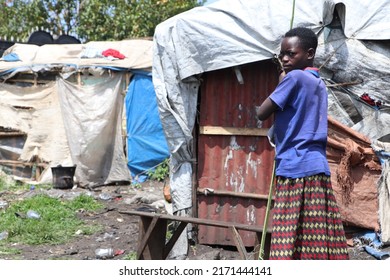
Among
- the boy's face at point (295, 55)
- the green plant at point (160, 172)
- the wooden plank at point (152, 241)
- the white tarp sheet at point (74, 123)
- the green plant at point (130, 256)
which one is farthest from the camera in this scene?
the white tarp sheet at point (74, 123)

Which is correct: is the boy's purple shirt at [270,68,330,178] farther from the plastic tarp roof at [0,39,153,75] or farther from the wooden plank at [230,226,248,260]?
the plastic tarp roof at [0,39,153,75]

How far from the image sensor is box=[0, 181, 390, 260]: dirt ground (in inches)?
257

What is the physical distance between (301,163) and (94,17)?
48.3ft

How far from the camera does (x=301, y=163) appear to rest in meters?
3.70

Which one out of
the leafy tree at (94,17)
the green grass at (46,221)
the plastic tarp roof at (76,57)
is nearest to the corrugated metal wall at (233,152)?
the green grass at (46,221)

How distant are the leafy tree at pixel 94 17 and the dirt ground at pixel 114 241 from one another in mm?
7970

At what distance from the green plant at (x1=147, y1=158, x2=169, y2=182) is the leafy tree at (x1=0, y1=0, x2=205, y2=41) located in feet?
21.2

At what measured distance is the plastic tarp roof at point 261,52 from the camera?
235 inches

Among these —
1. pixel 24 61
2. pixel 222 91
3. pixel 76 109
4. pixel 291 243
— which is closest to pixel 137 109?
pixel 76 109

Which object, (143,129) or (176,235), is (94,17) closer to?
(143,129)

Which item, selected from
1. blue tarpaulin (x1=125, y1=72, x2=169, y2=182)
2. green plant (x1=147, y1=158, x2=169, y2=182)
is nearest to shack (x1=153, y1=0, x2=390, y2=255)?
green plant (x1=147, y1=158, x2=169, y2=182)

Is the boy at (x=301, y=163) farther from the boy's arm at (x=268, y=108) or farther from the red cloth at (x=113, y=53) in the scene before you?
the red cloth at (x=113, y=53)

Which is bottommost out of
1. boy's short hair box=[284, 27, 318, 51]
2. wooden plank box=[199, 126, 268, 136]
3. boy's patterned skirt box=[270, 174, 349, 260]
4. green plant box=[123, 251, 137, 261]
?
green plant box=[123, 251, 137, 261]

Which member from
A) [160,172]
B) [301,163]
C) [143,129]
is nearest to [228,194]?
[301,163]
